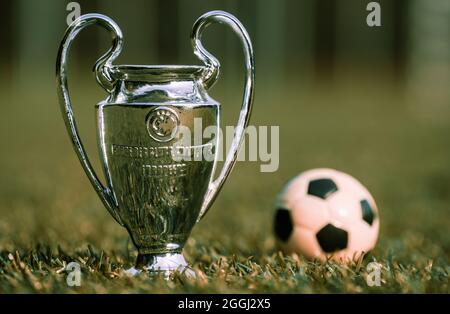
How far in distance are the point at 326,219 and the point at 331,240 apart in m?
0.09

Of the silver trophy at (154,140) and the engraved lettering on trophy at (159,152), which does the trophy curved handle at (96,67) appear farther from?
the engraved lettering on trophy at (159,152)

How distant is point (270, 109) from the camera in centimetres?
1184

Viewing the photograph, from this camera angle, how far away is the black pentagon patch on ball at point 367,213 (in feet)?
9.27

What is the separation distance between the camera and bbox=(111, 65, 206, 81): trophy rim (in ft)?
7.37

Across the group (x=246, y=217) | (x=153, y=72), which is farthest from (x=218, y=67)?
(x=246, y=217)

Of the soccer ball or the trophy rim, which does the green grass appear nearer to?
the soccer ball

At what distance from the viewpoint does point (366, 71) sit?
16.7 metres

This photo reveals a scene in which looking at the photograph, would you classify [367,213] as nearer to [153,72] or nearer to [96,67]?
[153,72]

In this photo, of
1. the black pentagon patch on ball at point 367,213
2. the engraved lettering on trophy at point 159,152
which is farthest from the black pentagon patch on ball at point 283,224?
the engraved lettering on trophy at point 159,152

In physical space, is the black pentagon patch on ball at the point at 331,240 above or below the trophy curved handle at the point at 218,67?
below

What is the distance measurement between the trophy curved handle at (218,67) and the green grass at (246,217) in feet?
0.98

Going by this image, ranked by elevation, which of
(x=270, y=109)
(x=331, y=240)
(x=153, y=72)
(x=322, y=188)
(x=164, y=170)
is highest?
(x=153, y=72)

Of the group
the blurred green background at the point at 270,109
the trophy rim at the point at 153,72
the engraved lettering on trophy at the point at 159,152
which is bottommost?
the blurred green background at the point at 270,109
